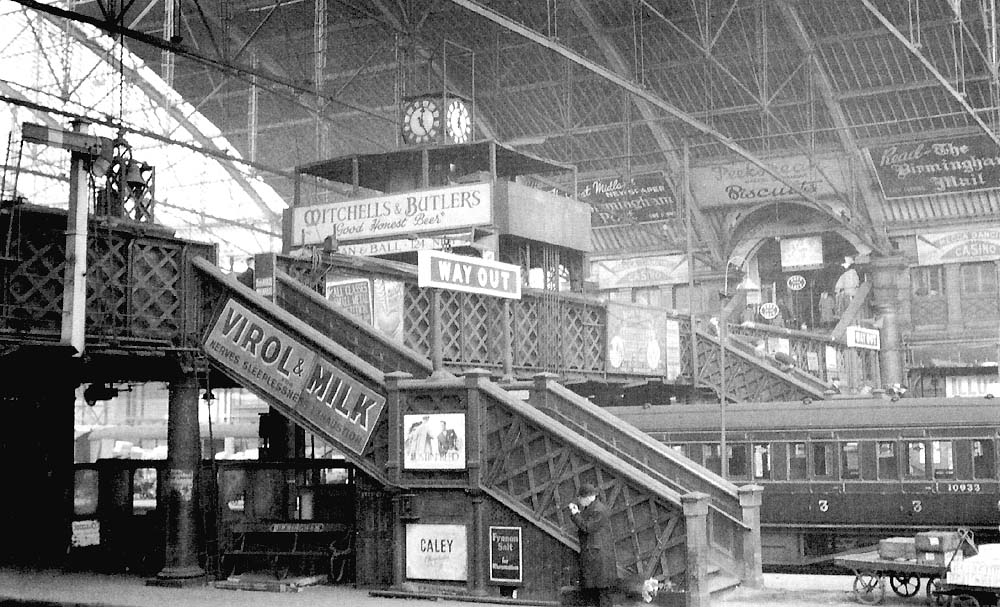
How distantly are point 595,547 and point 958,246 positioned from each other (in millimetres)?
31483

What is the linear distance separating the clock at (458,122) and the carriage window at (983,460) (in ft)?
47.0

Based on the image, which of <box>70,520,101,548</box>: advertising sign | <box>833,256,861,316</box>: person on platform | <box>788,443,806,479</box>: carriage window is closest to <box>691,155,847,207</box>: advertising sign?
<box>833,256,861,316</box>: person on platform

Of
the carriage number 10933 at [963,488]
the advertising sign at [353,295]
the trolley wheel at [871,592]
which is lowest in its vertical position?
the trolley wheel at [871,592]

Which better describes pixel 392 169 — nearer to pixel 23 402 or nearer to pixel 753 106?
pixel 23 402

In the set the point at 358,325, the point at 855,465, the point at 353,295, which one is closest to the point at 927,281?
the point at 855,465

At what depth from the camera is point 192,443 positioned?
56.5 ft

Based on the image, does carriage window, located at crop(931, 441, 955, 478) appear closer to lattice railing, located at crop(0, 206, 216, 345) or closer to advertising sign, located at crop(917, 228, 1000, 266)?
lattice railing, located at crop(0, 206, 216, 345)

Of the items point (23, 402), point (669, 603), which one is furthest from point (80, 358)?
point (669, 603)

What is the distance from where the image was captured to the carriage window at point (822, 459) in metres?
20.9

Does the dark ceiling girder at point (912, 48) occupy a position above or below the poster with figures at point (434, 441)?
above

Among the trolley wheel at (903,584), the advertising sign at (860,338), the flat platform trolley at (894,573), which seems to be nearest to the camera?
the flat platform trolley at (894,573)

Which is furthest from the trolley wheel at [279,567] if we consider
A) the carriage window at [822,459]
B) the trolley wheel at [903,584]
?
the carriage window at [822,459]

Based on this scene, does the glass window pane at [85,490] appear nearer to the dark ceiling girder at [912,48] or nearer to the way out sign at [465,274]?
the way out sign at [465,274]

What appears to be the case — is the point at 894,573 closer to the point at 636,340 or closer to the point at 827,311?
the point at 636,340
